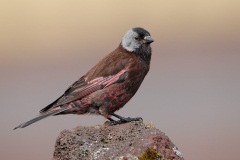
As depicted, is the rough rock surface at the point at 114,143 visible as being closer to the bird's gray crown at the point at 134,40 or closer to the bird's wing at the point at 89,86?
the bird's wing at the point at 89,86

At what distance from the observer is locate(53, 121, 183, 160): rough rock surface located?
4.25 m

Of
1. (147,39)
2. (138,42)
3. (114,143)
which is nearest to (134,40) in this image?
(138,42)

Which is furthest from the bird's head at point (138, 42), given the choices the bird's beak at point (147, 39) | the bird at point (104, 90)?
the bird at point (104, 90)

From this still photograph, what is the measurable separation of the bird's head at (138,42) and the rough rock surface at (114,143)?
213cm

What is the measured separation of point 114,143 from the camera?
458cm

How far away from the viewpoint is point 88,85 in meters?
6.51

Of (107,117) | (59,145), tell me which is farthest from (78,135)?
(107,117)

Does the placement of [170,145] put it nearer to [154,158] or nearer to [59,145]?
[154,158]

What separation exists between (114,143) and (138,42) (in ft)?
8.62

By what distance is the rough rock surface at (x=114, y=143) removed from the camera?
4.25m

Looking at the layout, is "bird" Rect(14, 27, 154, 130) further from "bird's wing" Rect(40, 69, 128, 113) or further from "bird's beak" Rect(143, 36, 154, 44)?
"bird's beak" Rect(143, 36, 154, 44)

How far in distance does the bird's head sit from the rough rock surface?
2130 millimetres

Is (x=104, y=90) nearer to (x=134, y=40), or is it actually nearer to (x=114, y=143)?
(x=134, y=40)

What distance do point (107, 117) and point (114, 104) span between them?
184 millimetres
